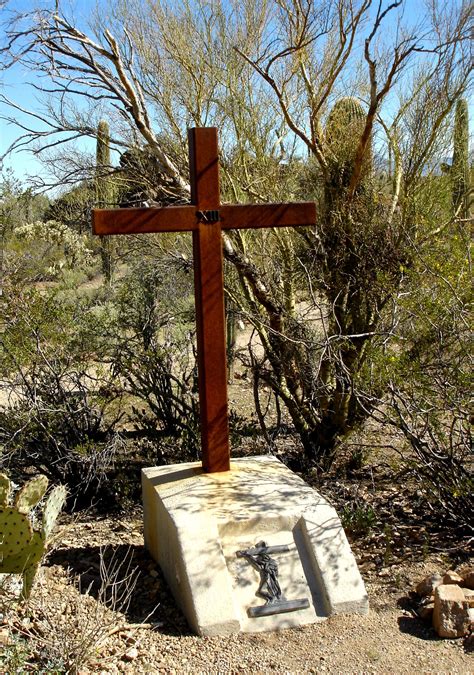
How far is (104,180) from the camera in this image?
8.77 metres

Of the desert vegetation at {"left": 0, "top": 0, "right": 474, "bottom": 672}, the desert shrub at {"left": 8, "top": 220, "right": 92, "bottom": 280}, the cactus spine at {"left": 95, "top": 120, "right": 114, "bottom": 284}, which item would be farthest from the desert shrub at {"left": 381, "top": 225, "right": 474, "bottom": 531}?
the desert shrub at {"left": 8, "top": 220, "right": 92, "bottom": 280}

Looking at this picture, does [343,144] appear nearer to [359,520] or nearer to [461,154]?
[461,154]

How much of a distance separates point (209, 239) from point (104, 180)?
4.71 m

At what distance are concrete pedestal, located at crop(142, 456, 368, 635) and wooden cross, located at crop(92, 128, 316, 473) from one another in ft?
1.14

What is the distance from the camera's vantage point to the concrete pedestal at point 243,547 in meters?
3.76

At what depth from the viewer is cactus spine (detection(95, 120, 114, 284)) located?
7.29 meters

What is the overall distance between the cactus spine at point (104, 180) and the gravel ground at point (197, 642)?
3.96m

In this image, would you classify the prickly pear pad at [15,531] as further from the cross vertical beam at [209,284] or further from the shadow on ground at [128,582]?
the cross vertical beam at [209,284]

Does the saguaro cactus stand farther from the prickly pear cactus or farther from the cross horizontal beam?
the prickly pear cactus

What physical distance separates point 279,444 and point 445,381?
111 inches

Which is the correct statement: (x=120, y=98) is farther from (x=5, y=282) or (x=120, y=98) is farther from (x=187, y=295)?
(x=187, y=295)

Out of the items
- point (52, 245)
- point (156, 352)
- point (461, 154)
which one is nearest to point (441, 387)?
point (156, 352)

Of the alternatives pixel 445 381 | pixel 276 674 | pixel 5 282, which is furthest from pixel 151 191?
pixel 276 674

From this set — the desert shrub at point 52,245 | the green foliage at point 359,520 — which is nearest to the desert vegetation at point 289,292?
the green foliage at point 359,520
